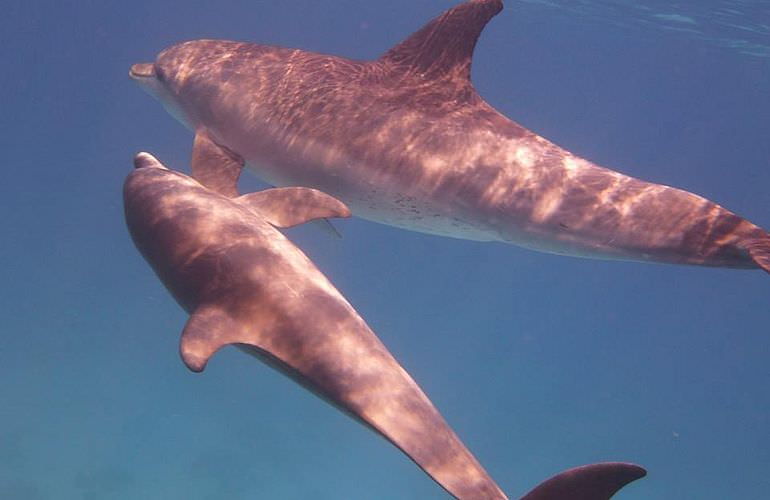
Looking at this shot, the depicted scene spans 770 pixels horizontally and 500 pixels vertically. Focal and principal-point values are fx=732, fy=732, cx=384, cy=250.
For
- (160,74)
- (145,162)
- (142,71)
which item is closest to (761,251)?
(145,162)

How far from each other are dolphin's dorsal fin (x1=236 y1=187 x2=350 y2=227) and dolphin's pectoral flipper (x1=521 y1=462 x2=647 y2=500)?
12.2 ft

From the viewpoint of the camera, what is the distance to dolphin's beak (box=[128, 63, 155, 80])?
424 inches

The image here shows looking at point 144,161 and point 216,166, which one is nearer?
point 144,161

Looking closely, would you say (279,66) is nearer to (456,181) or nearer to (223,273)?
(456,181)

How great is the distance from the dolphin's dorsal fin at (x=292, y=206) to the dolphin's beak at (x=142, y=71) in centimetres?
438

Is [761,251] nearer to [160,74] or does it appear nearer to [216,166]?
[216,166]

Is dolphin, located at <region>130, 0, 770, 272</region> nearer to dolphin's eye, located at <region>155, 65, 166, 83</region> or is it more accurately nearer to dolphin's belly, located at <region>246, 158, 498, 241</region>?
dolphin's belly, located at <region>246, 158, 498, 241</region>

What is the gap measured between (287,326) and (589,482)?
227 cm

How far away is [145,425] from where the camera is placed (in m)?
32.8

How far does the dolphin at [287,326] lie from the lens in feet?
14.9

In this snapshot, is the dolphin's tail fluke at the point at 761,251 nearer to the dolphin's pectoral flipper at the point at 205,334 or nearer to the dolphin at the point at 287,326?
the dolphin at the point at 287,326

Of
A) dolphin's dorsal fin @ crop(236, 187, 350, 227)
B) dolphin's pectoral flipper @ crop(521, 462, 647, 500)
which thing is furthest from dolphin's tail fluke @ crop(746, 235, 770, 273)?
dolphin's dorsal fin @ crop(236, 187, 350, 227)

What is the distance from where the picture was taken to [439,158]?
7879 mm

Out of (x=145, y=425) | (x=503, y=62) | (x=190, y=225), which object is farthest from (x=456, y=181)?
(x=503, y=62)
